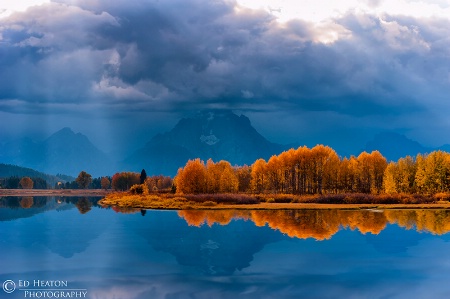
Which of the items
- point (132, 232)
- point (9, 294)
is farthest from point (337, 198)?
point (9, 294)

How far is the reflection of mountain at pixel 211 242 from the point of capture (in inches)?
1059

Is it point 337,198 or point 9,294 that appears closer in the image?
point 9,294

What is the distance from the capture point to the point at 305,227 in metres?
43.0

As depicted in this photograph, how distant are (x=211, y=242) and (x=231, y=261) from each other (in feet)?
22.9

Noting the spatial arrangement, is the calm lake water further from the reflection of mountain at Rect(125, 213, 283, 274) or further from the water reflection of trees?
the water reflection of trees

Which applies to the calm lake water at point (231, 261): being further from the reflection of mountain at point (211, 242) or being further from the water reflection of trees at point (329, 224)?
the water reflection of trees at point (329, 224)

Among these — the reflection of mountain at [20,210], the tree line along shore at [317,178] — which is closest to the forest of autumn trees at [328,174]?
the tree line along shore at [317,178]

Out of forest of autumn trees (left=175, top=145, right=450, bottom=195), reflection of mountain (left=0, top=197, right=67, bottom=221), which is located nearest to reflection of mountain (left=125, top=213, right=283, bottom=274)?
reflection of mountain (left=0, top=197, right=67, bottom=221)

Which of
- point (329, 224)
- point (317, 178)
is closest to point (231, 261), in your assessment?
point (329, 224)

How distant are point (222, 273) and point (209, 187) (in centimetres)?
8935

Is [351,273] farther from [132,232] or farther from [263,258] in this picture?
[132,232]

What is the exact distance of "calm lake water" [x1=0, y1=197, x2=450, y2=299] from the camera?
21062 millimetres

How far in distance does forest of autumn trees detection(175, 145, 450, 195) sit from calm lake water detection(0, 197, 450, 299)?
63.6 meters

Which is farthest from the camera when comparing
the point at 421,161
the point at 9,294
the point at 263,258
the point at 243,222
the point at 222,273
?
the point at 421,161
